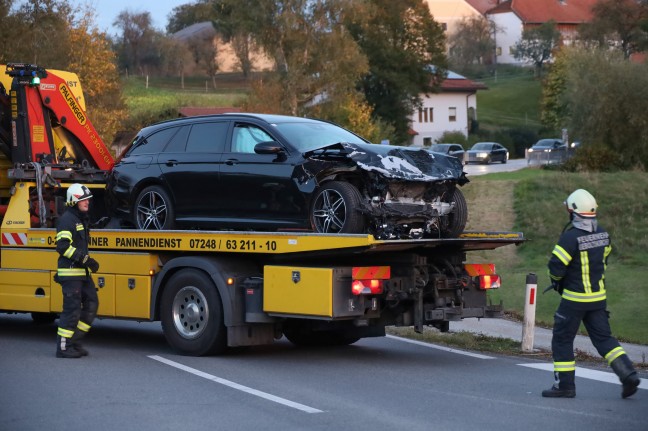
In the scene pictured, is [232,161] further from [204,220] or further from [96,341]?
[96,341]

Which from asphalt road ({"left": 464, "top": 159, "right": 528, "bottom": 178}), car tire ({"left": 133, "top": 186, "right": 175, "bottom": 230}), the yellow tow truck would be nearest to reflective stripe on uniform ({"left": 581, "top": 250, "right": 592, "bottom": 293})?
the yellow tow truck

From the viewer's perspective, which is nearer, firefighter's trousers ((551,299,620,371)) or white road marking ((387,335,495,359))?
firefighter's trousers ((551,299,620,371))

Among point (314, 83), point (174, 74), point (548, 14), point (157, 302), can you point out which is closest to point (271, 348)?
point (157, 302)

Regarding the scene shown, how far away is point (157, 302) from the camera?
12688 mm

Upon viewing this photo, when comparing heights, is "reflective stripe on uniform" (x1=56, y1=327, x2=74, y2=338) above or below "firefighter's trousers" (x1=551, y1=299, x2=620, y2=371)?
below

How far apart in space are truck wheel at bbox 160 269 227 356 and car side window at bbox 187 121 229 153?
60.4 inches

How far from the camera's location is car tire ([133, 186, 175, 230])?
13.1 m

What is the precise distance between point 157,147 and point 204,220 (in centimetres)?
141

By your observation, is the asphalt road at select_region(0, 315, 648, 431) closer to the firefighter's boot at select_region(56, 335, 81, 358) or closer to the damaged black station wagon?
the firefighter's boot at select_region(56, 335, 81, 358)

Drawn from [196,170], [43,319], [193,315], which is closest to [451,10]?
[43,319]

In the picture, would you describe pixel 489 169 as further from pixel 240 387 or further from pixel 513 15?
pixel 513 15

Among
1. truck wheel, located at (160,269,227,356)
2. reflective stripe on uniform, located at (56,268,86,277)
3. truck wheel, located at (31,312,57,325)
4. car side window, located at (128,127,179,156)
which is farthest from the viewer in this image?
truck wheel, located at (31,312,57,325)

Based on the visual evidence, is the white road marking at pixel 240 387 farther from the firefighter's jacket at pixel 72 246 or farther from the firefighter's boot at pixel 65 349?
the firefighter's jacket at pixel 72 246

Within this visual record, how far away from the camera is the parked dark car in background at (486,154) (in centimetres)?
6078
